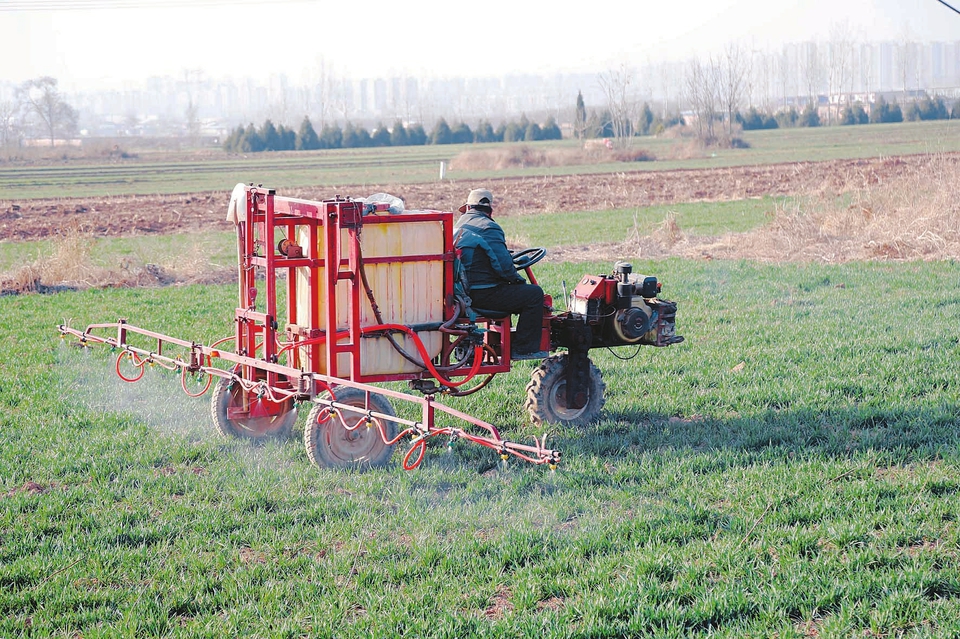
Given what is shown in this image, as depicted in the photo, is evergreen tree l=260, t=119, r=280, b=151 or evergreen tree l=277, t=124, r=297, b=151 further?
evergreen tree l=277, t=124, r=297, b=151

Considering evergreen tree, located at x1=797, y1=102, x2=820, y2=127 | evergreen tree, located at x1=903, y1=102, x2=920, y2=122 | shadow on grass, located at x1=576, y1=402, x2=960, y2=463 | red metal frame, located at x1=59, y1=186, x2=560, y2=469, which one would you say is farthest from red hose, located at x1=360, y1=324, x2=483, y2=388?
evergreen tree, located at x1=903, y1=102, x2=920, y2=122

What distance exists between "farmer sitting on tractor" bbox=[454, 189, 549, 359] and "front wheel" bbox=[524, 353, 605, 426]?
18.4 inches

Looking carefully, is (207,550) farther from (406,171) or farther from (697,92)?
(697,92)

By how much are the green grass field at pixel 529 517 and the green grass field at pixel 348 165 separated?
1490 inches

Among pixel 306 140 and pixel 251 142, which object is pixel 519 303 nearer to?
pixel 251 142

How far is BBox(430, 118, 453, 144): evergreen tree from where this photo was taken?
9500 centimetres

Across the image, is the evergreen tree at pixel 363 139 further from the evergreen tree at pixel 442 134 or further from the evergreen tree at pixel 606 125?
the evergreen tree at pixel 606 125

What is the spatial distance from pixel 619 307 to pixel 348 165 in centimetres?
5753

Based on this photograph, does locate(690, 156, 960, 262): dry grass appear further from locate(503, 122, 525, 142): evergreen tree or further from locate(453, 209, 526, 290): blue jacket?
locate(503, 122, 525, 142): evergreen tree

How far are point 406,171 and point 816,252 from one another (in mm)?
40872

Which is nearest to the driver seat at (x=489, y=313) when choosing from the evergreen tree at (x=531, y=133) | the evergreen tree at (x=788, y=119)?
the evergreen tree at (x=531, y=133)

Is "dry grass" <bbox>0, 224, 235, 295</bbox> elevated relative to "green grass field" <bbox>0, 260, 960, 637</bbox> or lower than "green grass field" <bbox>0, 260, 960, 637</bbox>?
elevated

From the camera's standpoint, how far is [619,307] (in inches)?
345

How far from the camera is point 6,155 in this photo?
247 feet
